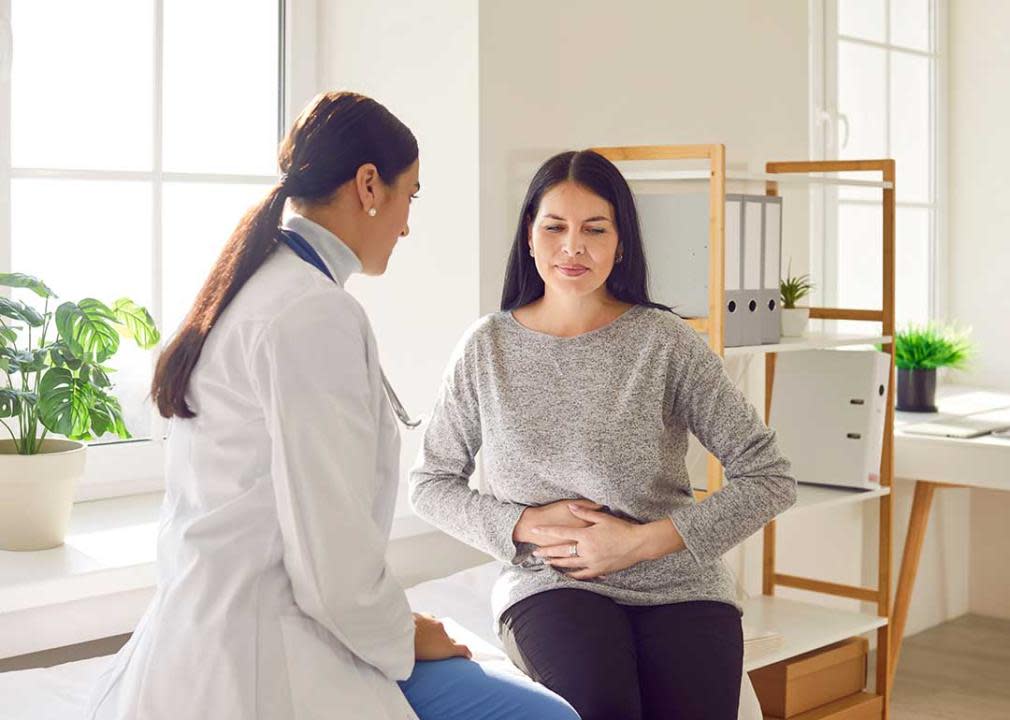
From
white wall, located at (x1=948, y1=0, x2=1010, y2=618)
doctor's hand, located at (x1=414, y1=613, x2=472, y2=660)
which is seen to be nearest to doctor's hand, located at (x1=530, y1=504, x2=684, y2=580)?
doctor's hand, located at (x1=414, y1=613, x2=472, y2=660)

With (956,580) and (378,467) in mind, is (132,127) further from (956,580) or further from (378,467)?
(956,580)

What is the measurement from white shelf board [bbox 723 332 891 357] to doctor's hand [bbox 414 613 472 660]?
109cm

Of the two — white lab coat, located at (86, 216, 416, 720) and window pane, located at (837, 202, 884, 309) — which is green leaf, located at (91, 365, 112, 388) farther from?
window pane, located at (837, 202, 884, 309)

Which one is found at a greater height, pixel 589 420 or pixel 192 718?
pixel 589 420

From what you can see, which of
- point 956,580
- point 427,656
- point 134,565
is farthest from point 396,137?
point 956,580

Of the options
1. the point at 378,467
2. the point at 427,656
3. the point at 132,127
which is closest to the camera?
the point at 378,467

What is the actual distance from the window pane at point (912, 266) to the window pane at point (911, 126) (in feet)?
0.22

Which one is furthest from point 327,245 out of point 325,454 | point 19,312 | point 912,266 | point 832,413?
point 912,266

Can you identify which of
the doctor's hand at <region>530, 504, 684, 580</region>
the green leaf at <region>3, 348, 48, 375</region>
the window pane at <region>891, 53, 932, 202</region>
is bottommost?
the doctor's hand at <region>530, 504, 684, 580</region>

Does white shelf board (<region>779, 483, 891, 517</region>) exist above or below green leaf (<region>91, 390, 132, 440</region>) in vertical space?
below

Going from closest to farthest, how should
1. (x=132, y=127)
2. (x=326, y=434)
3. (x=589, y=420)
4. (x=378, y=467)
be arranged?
(x=326, y=434)
(x=378, y=467)
(x=589, y=420)
(x=132, y=127)

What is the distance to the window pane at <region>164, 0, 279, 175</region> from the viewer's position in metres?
2.61

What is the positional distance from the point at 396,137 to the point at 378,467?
0.38 meters

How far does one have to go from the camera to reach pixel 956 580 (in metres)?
4.19
